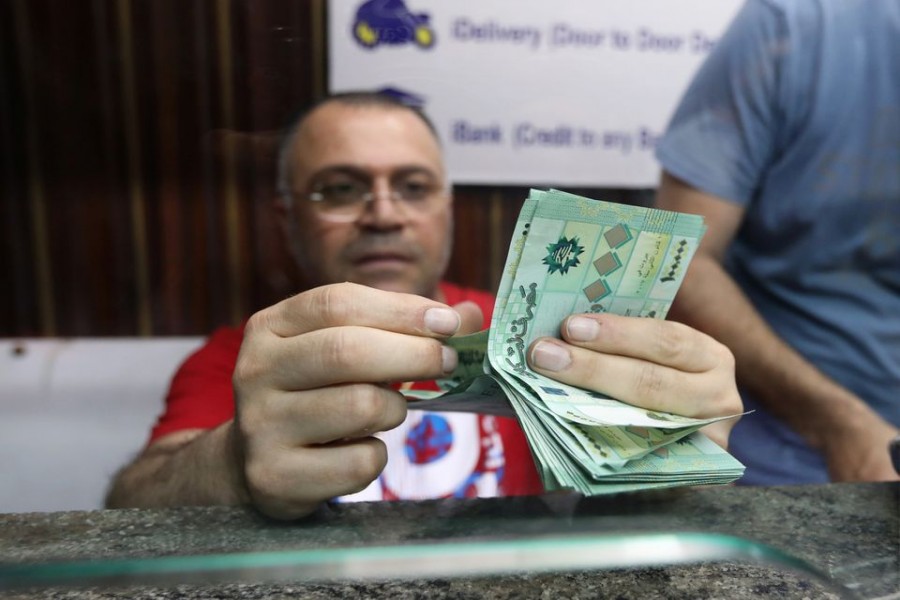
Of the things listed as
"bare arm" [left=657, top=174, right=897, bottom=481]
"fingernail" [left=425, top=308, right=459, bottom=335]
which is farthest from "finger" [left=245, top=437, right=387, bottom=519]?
→ "bare arm" [left=657, top=174, right=897, bottom=481]

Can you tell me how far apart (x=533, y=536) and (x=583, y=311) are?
0.16 meters

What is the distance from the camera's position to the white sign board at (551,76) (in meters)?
1.17

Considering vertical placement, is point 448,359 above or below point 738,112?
below

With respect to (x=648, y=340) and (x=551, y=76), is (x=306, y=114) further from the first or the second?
(x=551, y=76)

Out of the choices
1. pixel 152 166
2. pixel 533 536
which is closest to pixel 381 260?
pixel 533 536

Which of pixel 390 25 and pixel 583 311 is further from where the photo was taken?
pixel 390 25

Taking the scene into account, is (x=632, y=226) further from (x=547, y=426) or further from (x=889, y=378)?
(x=889, y=378)

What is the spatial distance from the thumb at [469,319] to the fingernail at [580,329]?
2.6 inches

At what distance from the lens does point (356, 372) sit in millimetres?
480

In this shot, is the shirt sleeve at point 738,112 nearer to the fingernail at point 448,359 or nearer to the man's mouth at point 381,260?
the man's mouth at point 381,260

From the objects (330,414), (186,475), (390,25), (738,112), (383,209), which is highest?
(390,25)

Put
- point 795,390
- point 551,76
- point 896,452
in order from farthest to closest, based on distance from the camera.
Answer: point 551,76, point 795,390, point 896,452

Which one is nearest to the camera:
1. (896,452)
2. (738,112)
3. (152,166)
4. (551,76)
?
(896,452)

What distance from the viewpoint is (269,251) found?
76 centimetres
